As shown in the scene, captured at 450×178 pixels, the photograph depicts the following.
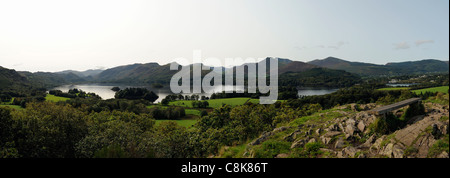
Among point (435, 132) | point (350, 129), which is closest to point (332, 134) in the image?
point (350, 129)

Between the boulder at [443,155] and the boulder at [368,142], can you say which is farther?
the boulder at [368,142]

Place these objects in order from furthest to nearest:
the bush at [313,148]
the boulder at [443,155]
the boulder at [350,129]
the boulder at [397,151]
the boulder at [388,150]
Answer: the boulder at [350,129]
the bush at [313,148]
the boulder at [388,150]
the boulder at [397,151]
the boulder at [443,155]

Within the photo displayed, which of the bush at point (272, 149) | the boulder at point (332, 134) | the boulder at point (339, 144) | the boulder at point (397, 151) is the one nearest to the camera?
the boulder at point (397, 151)

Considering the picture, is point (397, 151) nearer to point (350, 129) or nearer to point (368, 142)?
point (368, 142)

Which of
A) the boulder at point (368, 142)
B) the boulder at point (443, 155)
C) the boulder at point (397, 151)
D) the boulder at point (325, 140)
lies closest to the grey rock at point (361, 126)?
the boulder at point (368, 142)

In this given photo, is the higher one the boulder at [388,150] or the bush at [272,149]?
the boulder at [388,150]

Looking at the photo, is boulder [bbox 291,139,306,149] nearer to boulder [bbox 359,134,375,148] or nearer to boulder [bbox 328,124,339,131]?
boulder [bbox 328,124,339,131]

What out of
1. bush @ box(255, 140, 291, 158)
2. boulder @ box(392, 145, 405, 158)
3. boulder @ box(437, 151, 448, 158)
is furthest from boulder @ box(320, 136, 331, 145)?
boulder @ box(437, 151, 448, 158)

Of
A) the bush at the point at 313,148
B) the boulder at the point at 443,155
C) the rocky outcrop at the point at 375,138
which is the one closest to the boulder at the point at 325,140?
the rocky outcrop at the point at 375,138

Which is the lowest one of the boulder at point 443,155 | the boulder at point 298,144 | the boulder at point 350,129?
the boulder at point 298,144

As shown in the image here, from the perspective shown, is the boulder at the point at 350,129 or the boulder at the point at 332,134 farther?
the boulder at the point at 332,134

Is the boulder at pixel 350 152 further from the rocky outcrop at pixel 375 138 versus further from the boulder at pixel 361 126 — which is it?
the boulder at pixel 361 126

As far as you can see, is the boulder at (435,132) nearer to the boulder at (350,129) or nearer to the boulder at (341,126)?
the boulder at (350,129)
